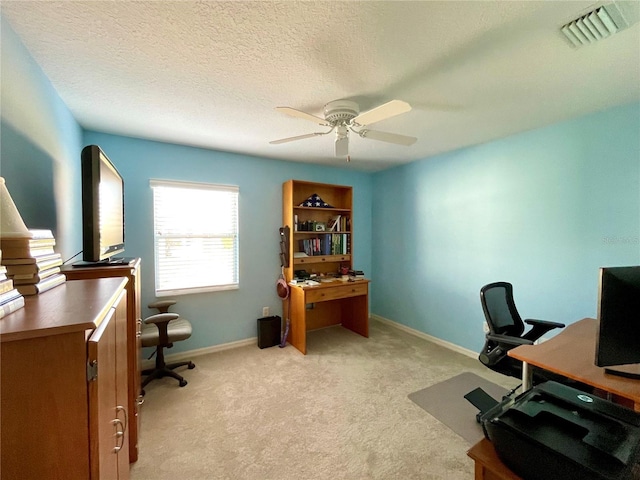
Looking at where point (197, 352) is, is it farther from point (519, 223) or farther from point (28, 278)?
point (519, 223)

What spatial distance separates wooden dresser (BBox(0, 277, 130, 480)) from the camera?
0.60 meters

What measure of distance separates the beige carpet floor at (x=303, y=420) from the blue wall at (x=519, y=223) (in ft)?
2.59

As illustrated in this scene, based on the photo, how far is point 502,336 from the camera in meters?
1.90

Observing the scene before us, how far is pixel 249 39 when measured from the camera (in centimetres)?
133

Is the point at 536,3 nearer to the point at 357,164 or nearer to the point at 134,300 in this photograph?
the point at 134,300

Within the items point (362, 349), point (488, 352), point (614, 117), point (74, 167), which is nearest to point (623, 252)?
point (614, 117)

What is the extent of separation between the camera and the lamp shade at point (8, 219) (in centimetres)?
87

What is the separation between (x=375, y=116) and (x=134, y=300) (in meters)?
1.94

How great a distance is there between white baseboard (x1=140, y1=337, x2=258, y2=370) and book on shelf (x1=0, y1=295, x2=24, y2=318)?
2.44m

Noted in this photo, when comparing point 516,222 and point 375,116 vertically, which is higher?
point 375,116

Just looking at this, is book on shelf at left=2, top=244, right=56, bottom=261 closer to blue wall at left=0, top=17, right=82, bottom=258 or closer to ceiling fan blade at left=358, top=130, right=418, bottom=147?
blue wall at left=0, top=17, right=82, bottom=258

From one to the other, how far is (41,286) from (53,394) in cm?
54

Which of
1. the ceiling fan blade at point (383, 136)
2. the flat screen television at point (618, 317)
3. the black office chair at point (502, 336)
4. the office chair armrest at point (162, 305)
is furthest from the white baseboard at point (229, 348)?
the ceiling fan blade at point (383, 136)

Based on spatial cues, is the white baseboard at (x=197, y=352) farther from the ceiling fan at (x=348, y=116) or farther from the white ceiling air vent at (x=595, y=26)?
the white ceiling air vent at (x=595, y=26)
